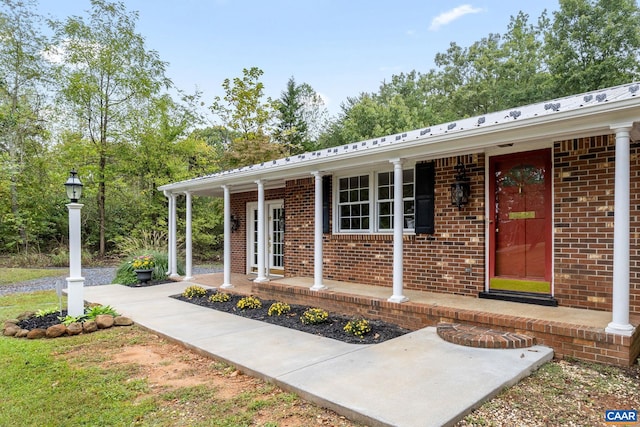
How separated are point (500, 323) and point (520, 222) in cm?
173

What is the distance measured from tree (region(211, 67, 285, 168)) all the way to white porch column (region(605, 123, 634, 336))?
14.9m

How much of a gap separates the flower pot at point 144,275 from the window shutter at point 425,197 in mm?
7139

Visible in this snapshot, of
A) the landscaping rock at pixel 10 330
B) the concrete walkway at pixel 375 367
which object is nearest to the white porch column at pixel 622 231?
the concrete walkway at pixel 375 367

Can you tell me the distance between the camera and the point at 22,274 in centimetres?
→ 1186

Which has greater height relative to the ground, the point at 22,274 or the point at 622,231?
the point at 622,231

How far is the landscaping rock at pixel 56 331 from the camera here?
5168mm

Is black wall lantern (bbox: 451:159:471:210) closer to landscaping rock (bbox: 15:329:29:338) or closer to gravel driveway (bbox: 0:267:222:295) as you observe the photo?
landscaping rock (bbox: 15:329:29:338)

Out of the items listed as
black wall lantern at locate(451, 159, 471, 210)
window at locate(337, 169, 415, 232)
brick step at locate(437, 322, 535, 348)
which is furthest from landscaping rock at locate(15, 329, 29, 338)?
black wall lantern at locate(451, 159, 471, 210)

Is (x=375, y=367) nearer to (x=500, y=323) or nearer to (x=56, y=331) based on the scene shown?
(x=500, y=323)

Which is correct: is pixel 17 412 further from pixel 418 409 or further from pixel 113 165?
pixel 113 165

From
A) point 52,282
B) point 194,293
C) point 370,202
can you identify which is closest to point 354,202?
point 370,202

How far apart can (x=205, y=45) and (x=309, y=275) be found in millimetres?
12071

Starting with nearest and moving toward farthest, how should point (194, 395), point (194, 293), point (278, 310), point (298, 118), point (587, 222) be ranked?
A: point (194, 395)
point (587, 222)
point (278, 310)
point (194, 293)
point (298, 118)

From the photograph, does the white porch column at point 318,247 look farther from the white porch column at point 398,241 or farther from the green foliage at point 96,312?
the green foliage at point 96,312
